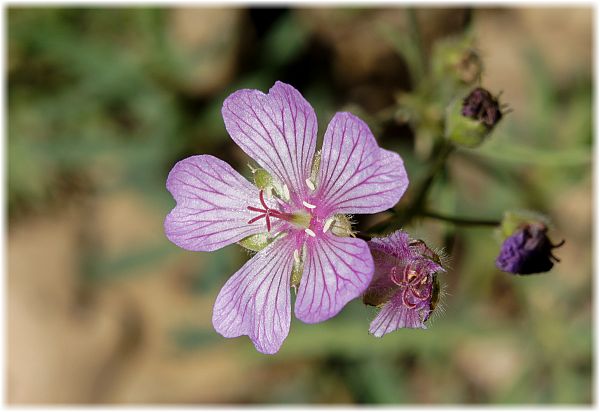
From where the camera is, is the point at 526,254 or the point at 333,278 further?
the point at 526,254

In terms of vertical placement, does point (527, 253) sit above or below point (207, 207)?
below

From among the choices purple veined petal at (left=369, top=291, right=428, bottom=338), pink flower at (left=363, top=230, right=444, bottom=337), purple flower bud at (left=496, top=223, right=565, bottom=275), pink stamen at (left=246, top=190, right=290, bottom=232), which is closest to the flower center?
pink stamen at (left=246, top=190, right=290, bottom=232)

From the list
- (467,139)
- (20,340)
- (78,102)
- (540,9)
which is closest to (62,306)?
(20,340)

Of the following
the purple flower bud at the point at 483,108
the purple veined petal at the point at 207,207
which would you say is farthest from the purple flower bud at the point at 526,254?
the purple veined petal at the point at 207,207

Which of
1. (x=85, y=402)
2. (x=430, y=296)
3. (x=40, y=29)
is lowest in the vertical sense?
(x=85, y=402)

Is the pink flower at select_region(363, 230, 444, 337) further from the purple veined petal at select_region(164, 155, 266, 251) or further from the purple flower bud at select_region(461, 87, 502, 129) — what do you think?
the purple flower bud at select_region(461, 87, 502, 129)

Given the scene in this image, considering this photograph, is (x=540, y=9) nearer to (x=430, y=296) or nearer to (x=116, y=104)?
(x=116, y=104)

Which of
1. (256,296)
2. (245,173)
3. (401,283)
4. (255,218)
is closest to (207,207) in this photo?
(255,218)

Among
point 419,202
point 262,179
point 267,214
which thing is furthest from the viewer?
point 419,202

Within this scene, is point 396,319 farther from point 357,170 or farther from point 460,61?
point 460,61
